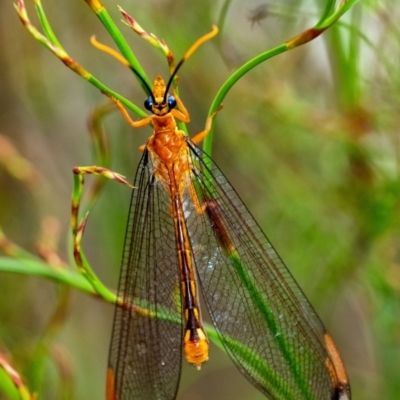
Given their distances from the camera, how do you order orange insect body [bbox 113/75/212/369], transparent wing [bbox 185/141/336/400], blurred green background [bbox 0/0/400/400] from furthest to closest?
blurred green background [bbox 0/0/400/400] < orange insect body [bbox 113/75/212/369] < transparent wing [bbox 185/141/336/400]

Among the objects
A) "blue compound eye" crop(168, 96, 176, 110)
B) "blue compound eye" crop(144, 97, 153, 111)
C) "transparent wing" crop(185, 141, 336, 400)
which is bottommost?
"transparent wing" crop(185, 141, 336, 400)

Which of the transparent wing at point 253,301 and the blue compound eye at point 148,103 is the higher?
the blue compound eye at point 148,103

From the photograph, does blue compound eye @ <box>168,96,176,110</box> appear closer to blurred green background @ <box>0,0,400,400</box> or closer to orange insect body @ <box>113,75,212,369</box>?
orange insect body @ <box>113,75,212,369</box>

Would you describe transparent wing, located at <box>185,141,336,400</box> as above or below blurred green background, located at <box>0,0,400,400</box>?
below

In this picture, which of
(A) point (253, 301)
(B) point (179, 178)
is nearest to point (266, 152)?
(B) point (179, 178)

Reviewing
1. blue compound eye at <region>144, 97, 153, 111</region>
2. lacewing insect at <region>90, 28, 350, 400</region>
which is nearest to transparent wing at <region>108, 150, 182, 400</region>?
lacewing insect at <region>90, 28, 350, 400</region>

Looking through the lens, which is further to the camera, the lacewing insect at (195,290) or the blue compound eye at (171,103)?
the blue compound eye at (171,103)

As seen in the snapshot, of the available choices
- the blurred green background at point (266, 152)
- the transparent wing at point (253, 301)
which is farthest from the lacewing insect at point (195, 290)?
the blurred green background at point (266, 152)

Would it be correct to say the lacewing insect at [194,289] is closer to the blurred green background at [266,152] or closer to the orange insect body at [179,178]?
the orange insect body at [179,178]
